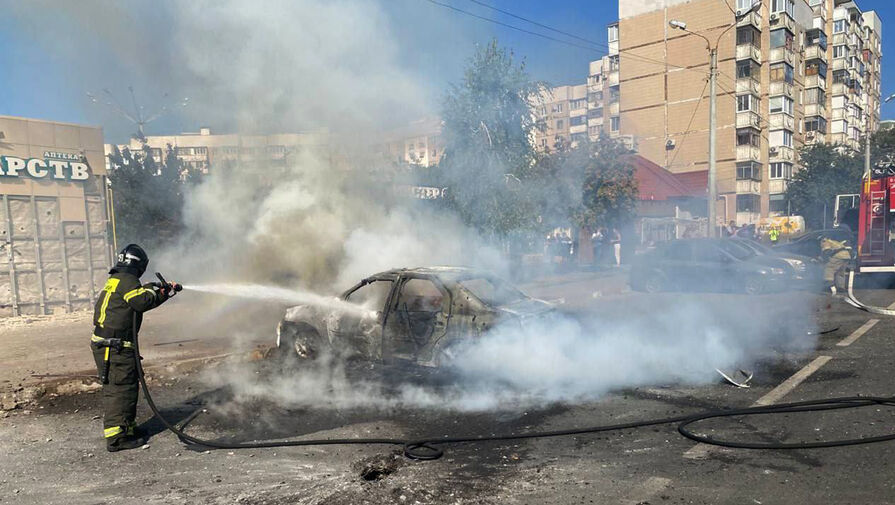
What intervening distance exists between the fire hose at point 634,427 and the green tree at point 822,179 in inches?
1401

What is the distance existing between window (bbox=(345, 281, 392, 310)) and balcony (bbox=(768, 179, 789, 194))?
44.7 m

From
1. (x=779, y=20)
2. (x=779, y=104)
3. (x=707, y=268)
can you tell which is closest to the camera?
(x=707, y=268)

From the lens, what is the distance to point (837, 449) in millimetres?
4184

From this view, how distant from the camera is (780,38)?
42.5m

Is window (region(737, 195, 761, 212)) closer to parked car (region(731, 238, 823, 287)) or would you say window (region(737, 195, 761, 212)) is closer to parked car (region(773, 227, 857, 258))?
parked car (region(773, 227, 857, 258))

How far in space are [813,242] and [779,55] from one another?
32.3 metres

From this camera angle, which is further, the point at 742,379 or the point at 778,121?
the point at 778,121

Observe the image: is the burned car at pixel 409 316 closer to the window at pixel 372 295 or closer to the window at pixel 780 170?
the window at pixel 372 295

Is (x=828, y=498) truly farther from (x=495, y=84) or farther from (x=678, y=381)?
(x=495, y=84)

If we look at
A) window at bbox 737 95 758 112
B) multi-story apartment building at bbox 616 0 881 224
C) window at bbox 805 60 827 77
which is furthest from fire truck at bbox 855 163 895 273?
window at bbox 805 60 827 77

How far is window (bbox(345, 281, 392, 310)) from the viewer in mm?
7078

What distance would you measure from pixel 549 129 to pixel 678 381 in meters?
8.78

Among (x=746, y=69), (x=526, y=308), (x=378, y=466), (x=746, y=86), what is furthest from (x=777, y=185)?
(x=378, y=466)

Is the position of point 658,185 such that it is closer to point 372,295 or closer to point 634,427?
point 372,295
